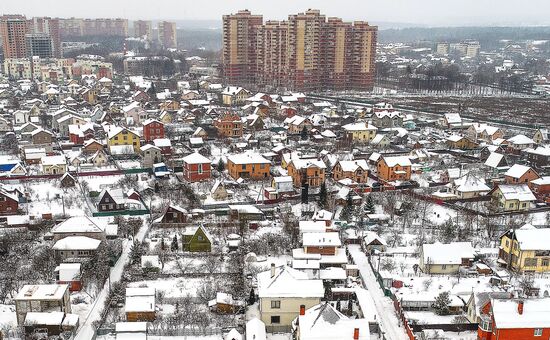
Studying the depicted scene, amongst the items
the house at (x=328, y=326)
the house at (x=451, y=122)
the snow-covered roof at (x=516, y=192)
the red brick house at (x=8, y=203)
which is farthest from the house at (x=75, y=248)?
the house at (x=451, y=122)

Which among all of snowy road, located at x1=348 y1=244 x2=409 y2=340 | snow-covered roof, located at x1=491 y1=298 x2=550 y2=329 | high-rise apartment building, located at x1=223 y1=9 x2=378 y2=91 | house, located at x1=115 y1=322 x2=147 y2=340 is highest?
high-rise apartment building, located at x1=223 y1=9 x2=378 y2=91

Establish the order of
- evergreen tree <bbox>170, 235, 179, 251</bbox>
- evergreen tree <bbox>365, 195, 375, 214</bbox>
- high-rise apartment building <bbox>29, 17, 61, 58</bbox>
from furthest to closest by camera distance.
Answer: high-rise apartment building <bbox>29, 17, 61, 58</bbox>, evergreen tree <bbox>365, 195, 375, 214</bbox>, evergreen tree <bbox>170, 235, 179, 251</bbox>

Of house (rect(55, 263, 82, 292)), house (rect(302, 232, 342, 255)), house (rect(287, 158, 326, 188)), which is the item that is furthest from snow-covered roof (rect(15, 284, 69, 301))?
house (rect(287, 158, 326, 188))

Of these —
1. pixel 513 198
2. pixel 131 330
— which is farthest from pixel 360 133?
pixel 131 330

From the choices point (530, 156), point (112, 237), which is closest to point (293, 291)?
point (112, 237)

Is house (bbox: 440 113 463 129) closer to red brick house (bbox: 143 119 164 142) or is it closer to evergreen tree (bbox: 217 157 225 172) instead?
evergreen tree (bbox: 217 157 225 172)

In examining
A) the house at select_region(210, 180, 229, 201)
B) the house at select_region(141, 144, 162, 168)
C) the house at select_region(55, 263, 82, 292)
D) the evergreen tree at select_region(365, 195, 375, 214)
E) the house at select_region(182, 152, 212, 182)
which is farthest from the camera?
the house at select_region(141, 144, 162, 168)

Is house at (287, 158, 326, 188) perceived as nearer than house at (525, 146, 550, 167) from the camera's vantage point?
Yes
